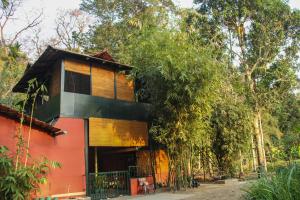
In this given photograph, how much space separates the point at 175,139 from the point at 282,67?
36.5 feet

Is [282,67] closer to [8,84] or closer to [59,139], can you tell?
[59,139]

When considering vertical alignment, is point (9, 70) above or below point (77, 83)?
above

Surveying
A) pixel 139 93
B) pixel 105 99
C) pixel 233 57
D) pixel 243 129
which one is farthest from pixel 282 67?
pixel 105 99

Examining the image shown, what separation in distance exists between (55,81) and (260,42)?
43.7 ft

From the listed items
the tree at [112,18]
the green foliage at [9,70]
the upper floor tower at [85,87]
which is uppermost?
the tree at [112,18]

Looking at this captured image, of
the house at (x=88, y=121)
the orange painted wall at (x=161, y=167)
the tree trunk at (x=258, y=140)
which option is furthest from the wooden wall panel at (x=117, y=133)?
the tree trunk at (x=258, y=140)

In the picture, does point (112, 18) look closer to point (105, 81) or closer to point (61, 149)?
point (105, 81)

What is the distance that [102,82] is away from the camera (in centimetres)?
1308

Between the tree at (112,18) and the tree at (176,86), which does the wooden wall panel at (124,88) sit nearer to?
the tree at (176,86)

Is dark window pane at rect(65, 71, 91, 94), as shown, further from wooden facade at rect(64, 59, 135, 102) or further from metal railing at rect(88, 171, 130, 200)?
metal railing at rect(88, 171, 130, 200)

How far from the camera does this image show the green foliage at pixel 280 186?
4516 millimetres

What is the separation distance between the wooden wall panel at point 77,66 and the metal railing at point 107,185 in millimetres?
3980

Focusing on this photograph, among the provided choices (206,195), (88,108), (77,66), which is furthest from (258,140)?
(77,66)

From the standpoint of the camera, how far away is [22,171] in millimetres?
8023
